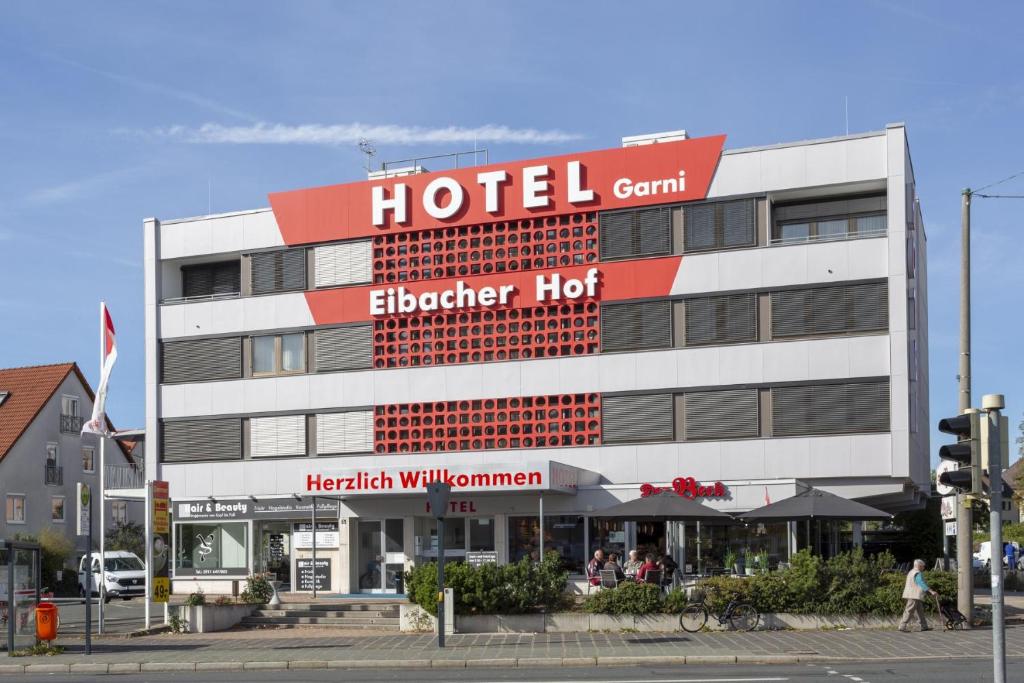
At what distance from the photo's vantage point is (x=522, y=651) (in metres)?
23.9

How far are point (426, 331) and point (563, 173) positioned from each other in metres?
6.63

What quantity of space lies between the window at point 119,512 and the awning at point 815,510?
39.8 meters

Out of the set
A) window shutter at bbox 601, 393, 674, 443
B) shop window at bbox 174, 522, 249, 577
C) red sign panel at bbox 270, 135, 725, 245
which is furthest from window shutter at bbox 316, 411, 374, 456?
window shutter at bbox 601, 393, 674, 443

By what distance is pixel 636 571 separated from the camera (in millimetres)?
31359

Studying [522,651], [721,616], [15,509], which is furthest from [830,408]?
[15,509]

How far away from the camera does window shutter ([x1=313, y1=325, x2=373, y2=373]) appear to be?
42250mm

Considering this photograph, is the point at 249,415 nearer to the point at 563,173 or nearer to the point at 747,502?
the point at 563,173

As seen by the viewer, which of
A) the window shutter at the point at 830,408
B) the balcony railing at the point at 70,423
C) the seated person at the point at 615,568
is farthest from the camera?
the balcony railing at the point at 70,423

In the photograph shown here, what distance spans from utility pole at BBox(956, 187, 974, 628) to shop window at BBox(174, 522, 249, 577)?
80.8ft

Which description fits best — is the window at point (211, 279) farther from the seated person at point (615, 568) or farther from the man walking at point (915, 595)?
the man walking at point (915, 595)

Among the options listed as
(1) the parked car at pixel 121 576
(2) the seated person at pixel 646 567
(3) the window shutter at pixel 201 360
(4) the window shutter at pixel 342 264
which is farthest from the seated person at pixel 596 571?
(1) the parked car at pixel 121 576

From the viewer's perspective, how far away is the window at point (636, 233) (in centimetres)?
3888

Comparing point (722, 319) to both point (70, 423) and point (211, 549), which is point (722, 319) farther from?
point (70, 423)

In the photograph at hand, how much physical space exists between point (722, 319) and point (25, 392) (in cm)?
3780
